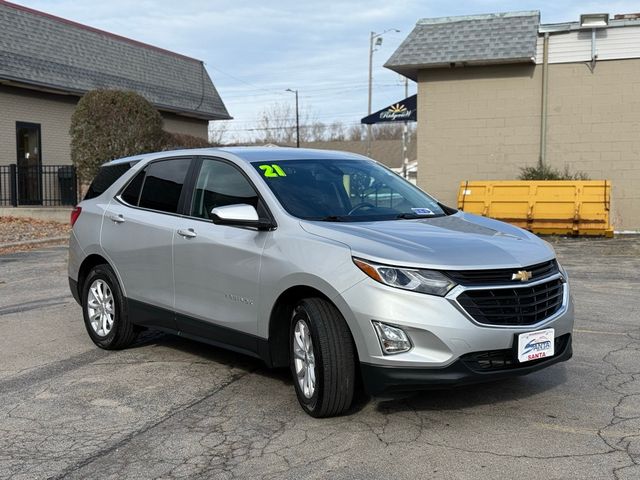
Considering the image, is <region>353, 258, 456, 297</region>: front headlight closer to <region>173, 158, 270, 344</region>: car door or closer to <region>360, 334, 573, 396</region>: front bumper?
<region>360, 334, 573, 396</region>: front bumper

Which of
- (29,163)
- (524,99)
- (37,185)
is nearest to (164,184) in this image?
(524,99)

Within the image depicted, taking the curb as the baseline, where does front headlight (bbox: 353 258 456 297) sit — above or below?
above

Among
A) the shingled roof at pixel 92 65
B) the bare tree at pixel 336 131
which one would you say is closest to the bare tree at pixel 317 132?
the bare tree at pixel 336 131

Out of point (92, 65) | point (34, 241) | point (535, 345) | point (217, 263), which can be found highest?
point (92, 65)

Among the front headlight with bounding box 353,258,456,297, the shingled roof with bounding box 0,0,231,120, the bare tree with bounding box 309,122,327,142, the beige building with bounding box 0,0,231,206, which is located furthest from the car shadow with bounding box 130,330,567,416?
the bare tree with bounding box 309,122,327,142

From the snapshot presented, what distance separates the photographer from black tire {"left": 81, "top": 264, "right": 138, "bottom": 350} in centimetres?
636

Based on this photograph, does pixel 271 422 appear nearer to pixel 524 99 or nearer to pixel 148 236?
pixel 148 236

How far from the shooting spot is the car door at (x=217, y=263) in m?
5.06

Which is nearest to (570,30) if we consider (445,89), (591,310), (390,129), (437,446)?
(445,89)

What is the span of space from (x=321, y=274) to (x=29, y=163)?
2056cm

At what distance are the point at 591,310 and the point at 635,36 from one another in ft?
39.5

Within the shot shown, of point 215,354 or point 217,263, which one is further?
point 215,354

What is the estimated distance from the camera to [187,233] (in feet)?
18.3

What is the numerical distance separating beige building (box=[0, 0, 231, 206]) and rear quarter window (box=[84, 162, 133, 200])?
15.1 metres
